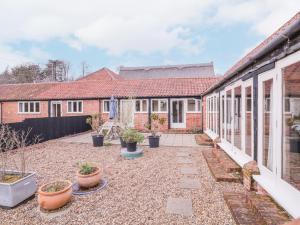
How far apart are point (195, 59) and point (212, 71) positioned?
6.87m

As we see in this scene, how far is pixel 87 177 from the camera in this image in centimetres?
436

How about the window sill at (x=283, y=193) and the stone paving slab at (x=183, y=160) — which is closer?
the window sill at (x=283, y=193)

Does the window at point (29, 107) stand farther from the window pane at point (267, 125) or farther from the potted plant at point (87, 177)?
the window pane at point (267, 125)

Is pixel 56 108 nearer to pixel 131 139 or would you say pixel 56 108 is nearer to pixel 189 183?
pixel 131 139

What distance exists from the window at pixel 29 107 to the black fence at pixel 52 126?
19.9 feet

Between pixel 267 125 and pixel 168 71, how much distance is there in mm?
30284

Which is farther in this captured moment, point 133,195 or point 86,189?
point 86,189

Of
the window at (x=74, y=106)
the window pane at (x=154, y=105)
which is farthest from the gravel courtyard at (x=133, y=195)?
the window at (x=74, y=106)

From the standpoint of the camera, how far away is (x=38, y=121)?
10.4 metres

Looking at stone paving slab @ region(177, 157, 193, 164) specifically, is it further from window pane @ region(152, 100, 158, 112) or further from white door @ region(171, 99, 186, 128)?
window pane @ region(152, 100, 158, 112)

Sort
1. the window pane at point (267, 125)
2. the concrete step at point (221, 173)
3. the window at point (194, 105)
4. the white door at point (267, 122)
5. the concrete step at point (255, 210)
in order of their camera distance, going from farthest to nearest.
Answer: the window at point (194, 105), the concrete step at point (221, 173), the window pane at point (267, 125), the white door at point (267, 122), the concrete step at point (255, 210)

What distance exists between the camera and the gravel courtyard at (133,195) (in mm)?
3285

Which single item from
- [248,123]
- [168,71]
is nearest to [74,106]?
[248,123]

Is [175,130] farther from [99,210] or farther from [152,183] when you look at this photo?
[99,210]
